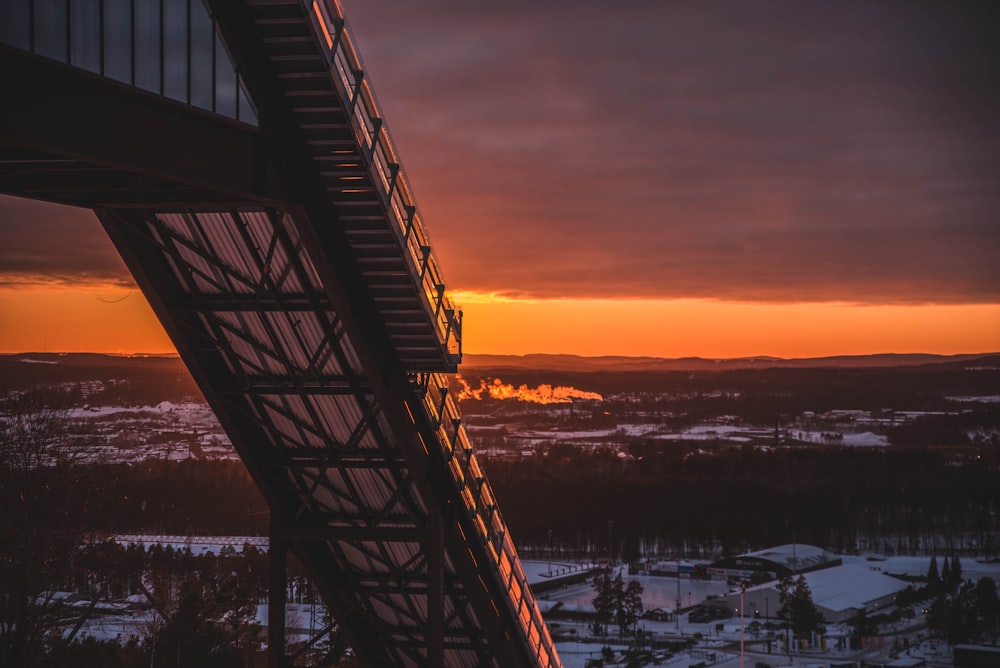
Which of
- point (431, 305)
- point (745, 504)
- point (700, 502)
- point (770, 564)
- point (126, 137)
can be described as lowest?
point (770, 564)

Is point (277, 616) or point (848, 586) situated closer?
point (277, 616)

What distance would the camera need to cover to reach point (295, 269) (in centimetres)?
1855

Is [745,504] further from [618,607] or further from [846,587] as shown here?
[618,607]

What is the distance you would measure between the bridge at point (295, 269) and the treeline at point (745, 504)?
332 ft

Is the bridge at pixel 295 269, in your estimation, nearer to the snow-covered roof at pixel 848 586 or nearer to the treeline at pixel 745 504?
the snow-covered roof at pixel 848 586

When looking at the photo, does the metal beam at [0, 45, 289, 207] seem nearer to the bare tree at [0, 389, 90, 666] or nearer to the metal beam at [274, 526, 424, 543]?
the metal beam at [274, 526, 424, 543]

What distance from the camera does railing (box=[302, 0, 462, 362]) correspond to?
16172mm

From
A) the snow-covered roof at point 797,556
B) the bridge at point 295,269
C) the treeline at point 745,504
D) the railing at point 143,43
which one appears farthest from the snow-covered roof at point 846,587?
the railing at point 143,43

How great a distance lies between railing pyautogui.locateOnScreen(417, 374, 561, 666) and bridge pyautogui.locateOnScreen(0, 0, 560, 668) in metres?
0.05

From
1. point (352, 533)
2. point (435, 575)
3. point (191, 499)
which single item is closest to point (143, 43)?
point (352, 533)

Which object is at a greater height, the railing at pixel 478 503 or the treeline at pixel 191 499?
the railing at pixel 478 503

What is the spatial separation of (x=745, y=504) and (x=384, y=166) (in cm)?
12761

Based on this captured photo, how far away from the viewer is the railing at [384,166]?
16172mm

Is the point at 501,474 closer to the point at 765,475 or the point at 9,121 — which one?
the point at 765,475
